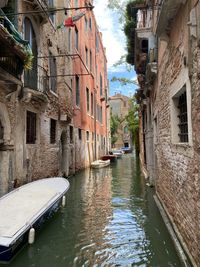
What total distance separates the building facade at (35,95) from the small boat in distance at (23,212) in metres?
1.18

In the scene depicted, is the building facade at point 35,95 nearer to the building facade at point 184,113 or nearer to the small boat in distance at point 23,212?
the small boat in distance at point 23,212

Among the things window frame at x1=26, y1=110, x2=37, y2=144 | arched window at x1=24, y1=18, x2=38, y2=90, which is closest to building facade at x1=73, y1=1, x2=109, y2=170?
arched window at x1=24, y1=18, x2=38, y2=90

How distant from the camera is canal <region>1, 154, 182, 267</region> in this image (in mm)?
4273

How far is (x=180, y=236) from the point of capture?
459cm

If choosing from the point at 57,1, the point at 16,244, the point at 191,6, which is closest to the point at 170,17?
the point at 191,6

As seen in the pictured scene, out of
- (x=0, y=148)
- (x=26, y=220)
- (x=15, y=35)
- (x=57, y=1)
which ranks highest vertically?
(x=57, y=1)

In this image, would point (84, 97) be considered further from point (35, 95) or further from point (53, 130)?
point (35, 95)

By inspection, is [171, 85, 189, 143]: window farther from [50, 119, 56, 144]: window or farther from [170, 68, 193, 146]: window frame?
[50, 119, 56, 144]: window

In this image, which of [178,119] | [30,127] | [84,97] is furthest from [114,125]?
[178,119]

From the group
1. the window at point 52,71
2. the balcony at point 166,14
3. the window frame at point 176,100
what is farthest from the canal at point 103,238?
the window at point 52,71

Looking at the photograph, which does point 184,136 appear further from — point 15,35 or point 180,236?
point 15,35

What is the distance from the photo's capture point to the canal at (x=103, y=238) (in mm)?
4273

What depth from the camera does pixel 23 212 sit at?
5.09m

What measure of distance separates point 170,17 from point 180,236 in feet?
12.6
